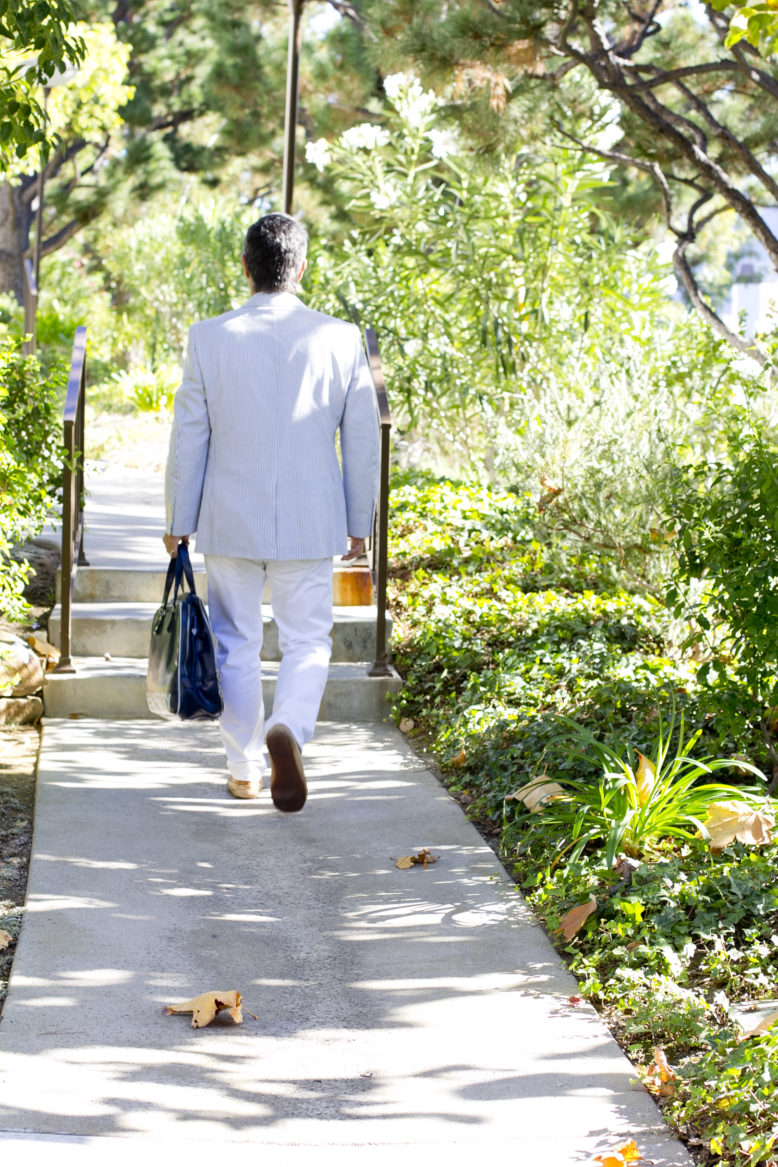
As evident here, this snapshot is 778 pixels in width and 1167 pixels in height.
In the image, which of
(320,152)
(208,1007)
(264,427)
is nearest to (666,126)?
(320,152)

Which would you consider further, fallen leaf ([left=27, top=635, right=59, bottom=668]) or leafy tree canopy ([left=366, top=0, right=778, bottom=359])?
leafy tree canopy ([left=366, top=0, right=778, bottom=359])

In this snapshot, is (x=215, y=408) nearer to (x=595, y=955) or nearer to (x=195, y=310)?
(x=595, y=955)

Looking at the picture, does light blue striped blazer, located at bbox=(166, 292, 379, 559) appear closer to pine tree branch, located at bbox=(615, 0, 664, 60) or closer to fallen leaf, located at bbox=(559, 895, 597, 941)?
fallen leaf, located at bbox=(559, 895, 597, 941)

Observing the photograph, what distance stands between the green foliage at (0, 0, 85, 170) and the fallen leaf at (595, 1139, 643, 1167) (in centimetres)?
364

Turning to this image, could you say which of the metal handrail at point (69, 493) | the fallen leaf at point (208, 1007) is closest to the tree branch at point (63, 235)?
the metal handrail at point (69, 493)

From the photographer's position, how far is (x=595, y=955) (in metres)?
3.21

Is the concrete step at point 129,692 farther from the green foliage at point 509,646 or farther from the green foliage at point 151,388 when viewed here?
the green foliage at point 151,388

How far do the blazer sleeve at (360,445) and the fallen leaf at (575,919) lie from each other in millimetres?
1481

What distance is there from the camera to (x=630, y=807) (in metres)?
3.74

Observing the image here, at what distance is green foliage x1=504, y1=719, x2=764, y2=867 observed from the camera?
12.1 feet

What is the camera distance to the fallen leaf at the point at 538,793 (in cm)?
402

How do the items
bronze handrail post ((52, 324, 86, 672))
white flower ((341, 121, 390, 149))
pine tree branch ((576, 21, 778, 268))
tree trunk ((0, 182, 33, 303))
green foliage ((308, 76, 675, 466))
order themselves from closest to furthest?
bronze handrail post ((52, 324, 86, 672)) → green foliage ((308, 76, 675, 466)) → pine tree branch ((576, 21, 778, 268)) → white flower ((341, 121, 390, 149)) → tree trunk ((0, 182, 33, 303))

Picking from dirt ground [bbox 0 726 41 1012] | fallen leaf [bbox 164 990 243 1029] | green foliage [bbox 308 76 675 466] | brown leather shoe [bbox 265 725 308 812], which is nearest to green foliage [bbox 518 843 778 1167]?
brown leather shoe [bbox 265 725 308 812]

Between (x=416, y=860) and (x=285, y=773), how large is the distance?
48cm
